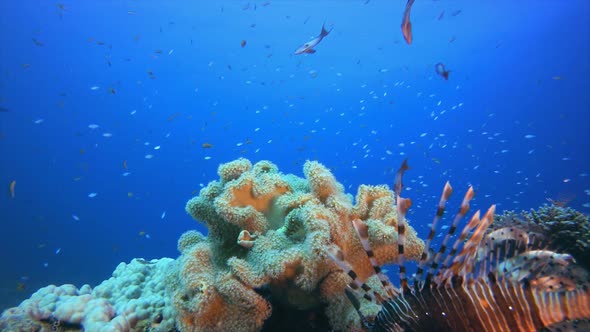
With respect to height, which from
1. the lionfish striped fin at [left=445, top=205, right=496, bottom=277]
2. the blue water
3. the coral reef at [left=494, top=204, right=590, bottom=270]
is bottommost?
the lionfish striped fin at [left=445, top=205, right=496, bottom=277]

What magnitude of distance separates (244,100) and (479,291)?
62.4 meters

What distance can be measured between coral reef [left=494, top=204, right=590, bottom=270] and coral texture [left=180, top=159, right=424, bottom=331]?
1.23 metres

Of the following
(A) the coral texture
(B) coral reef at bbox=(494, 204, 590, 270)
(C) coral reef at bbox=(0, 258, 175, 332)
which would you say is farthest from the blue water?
(B) coral reef at bbox=(494, 204, 590, 270)

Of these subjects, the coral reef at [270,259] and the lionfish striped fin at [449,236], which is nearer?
the lionfish striped fin at [449,236]

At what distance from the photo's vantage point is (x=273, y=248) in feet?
8.20

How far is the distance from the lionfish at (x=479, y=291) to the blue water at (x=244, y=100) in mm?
34906

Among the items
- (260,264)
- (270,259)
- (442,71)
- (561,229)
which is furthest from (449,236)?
(442,71)

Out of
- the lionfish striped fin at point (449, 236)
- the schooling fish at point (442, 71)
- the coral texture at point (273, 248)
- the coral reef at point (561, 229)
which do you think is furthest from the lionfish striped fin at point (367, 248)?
the schooling fish at point (442, 71)

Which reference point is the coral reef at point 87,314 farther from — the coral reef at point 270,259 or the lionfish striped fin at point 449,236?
the lionfish striped fin at point 449,236

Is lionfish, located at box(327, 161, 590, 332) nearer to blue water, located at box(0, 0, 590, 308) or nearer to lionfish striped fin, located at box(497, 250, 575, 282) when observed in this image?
lionfish striped fin, located at box(497, 250, 575, 282)

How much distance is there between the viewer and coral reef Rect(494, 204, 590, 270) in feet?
9.67

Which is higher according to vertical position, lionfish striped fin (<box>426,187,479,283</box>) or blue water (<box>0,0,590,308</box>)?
blue water (<box>0,0,590,308</box>)

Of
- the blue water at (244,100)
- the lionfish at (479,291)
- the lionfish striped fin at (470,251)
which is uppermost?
the blue water at (244,100)

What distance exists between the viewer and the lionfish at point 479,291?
5.18 ft
